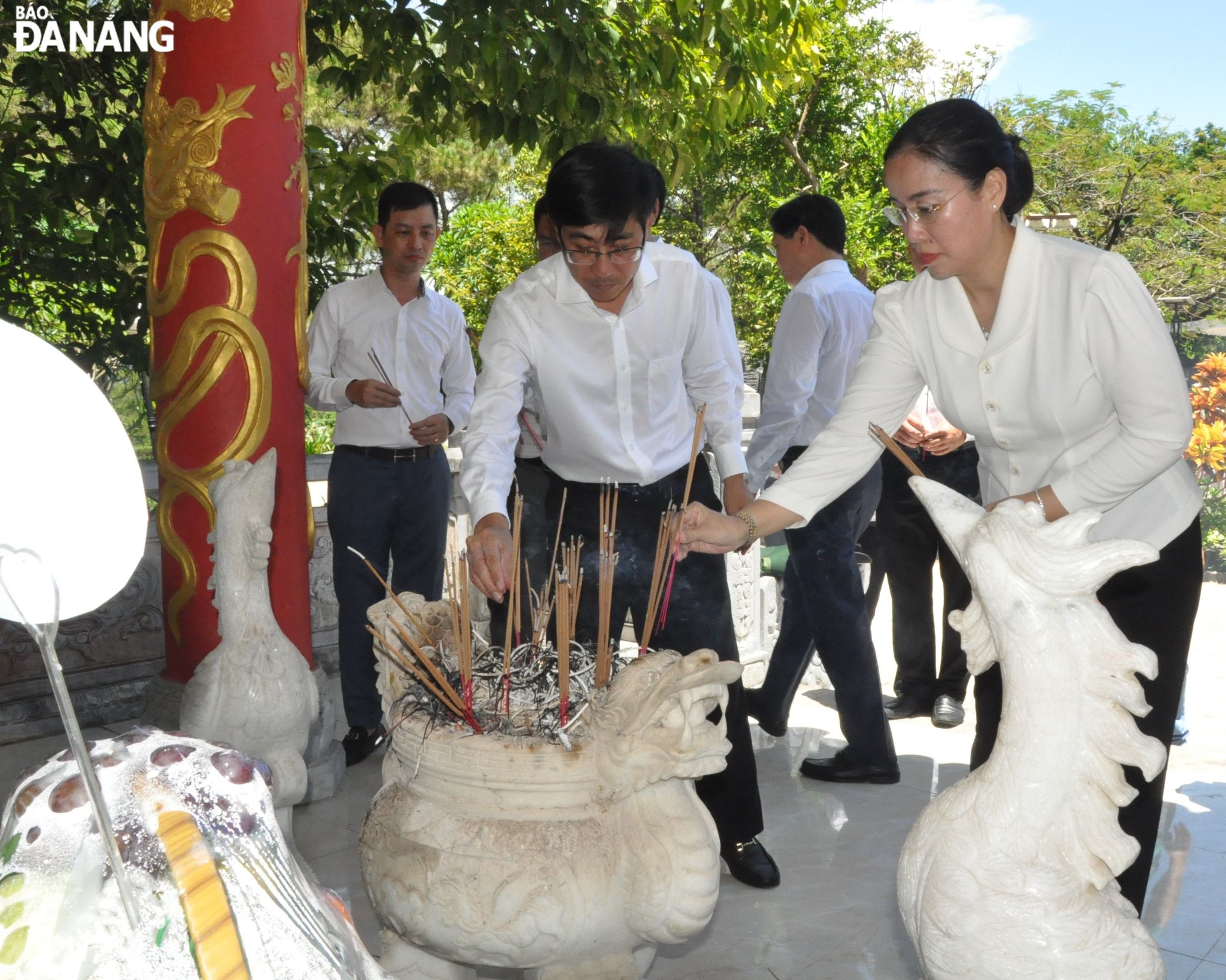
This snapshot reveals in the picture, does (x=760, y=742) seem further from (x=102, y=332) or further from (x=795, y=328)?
(x=102, y=332)

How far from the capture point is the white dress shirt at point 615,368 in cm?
236

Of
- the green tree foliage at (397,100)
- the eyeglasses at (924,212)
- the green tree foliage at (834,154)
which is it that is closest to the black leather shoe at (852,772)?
the eyeglasses at (924,212)

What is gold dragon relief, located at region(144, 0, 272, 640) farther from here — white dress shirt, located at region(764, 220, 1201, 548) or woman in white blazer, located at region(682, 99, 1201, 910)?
white dress shirt, located at region(764, 220, 1201, 548)

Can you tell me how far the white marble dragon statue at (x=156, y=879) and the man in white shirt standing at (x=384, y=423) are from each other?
2.61 meters

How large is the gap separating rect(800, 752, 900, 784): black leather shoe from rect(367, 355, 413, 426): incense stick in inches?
64.2

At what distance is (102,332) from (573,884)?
3426 mm

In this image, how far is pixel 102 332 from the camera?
13.9 ft

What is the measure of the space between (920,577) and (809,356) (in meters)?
1.12

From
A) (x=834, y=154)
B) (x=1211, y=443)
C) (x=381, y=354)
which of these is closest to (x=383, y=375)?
(x=381, y=354)

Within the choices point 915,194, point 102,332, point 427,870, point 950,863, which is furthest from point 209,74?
point 950,863

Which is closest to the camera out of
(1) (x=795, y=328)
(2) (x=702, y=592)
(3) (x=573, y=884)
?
(3) (x=573, y=884)

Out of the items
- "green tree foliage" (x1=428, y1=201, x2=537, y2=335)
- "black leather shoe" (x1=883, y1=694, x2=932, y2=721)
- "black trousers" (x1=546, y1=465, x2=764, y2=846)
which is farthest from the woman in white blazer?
"green tree foliage" (x1=428, y1=201, x2=537, y2=335)

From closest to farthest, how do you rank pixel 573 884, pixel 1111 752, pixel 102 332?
pixel 1111 752 < pixel 573 884 < pixel 102 332

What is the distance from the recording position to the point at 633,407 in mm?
2449
